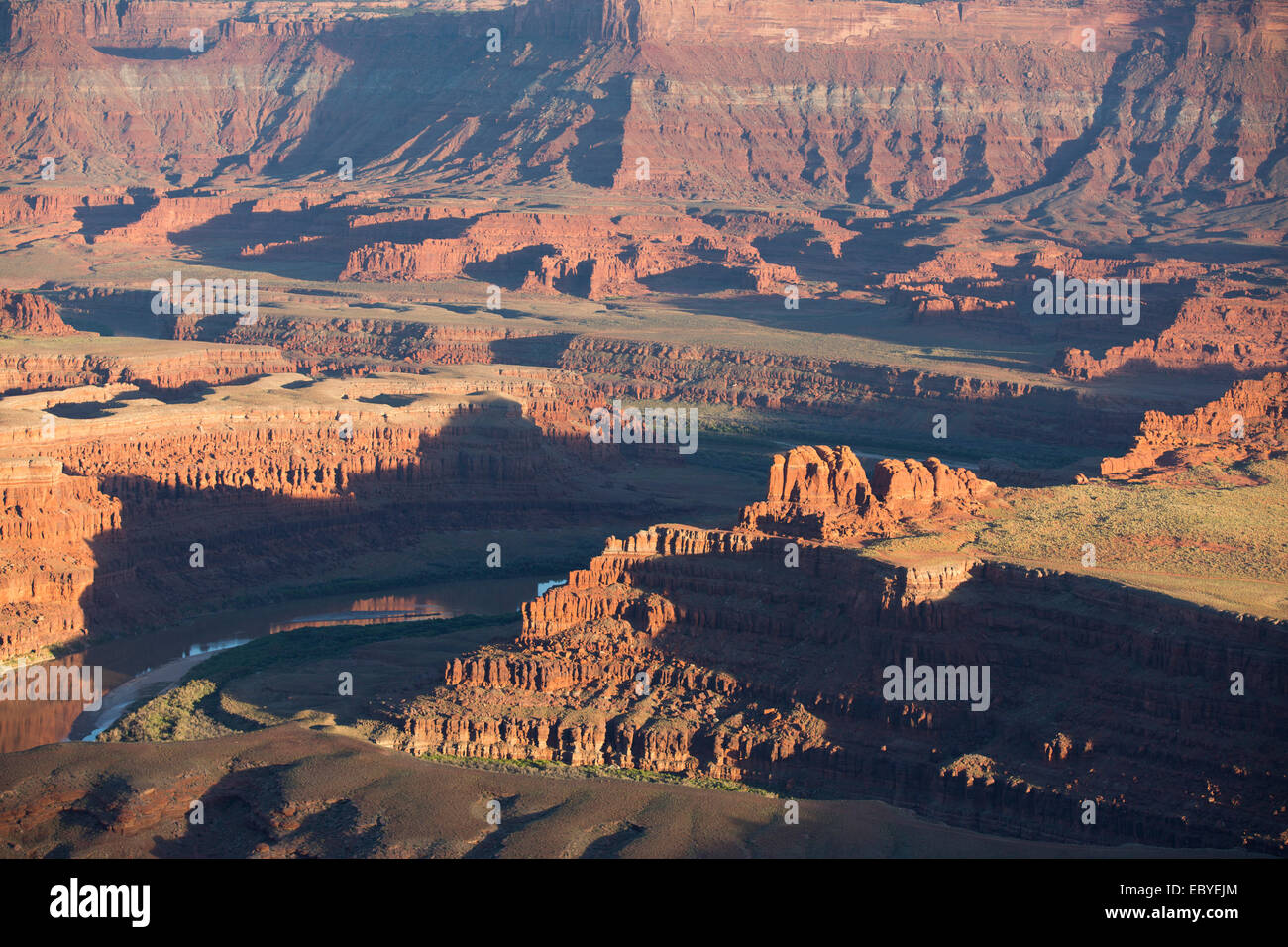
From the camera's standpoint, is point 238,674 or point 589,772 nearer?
point 589,772

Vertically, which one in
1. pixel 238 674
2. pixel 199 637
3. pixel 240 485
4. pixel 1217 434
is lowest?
pixel 199 637

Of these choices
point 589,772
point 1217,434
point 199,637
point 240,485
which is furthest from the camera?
point 240,485

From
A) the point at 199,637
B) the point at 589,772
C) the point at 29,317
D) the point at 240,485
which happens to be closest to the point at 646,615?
the point at 589,772

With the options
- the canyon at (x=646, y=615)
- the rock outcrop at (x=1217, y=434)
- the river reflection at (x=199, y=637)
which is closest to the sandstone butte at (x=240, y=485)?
the canyon at (x=646, y=615)

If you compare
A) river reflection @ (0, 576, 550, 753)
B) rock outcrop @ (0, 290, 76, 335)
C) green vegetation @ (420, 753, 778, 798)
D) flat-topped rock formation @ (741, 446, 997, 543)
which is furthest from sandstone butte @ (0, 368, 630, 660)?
rock outcrop @ (0, 290, 76, 335)

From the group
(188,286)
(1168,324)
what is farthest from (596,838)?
(188,286)

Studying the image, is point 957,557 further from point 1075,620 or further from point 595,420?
point 595,420

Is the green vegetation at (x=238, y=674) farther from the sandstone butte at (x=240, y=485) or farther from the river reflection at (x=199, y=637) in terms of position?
the sandstone butte at (x=240, y=485)

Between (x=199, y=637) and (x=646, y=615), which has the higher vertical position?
(x=646, y=615)

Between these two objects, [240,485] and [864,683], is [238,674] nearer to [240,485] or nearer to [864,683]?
[240,485]
